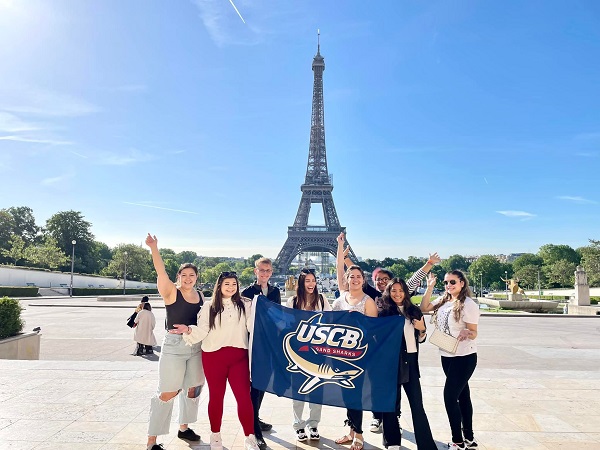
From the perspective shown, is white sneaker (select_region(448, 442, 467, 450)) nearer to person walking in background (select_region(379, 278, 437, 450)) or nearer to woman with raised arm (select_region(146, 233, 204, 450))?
person walking in background (select_region(379, 278, 437, 450))

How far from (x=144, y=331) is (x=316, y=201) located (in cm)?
6562

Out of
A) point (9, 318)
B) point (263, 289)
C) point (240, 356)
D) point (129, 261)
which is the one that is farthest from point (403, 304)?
point (129, 261)

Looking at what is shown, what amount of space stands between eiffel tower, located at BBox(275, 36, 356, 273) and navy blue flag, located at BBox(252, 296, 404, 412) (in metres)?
62.4

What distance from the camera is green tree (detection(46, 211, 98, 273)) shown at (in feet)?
221

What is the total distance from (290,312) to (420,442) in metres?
1.86

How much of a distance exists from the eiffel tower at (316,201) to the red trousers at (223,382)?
62.7 metres

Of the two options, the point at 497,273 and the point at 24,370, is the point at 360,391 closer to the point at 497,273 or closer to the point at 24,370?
the point at 24,370

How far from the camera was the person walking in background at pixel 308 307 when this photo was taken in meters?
4.81

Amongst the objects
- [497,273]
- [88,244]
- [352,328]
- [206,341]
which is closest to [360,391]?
[352,328]

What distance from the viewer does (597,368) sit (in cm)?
917

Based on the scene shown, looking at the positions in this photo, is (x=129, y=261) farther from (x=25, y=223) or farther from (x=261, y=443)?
(x=261, y=443)

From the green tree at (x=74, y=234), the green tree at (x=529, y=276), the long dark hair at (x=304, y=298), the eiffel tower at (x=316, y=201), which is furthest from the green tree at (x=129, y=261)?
the green tree at (x=529, y=276)

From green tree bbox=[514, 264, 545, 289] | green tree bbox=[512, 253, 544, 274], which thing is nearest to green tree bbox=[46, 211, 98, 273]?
green tree bbox=[514, 264, 545, 289]

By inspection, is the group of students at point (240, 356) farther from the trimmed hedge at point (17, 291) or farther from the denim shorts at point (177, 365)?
the trimmed hedge at point (17, 291)
